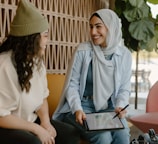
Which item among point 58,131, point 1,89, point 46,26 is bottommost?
point 58,131

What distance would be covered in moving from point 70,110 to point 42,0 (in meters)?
1.30

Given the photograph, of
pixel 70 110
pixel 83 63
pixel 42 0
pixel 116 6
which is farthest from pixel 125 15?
pixel 70 110

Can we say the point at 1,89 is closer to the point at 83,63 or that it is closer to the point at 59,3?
the point at 83,63

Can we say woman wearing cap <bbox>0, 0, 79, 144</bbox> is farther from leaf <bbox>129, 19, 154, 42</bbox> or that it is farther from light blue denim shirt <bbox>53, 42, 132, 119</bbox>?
leaf <bbox>129, 19, 154, 42</bbox>

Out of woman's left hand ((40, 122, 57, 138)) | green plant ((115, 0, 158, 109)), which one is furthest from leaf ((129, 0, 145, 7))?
woman's left hand ((40, 122, 57, 138))

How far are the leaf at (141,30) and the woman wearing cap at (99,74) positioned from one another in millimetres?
1269

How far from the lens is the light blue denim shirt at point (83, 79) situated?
231cm

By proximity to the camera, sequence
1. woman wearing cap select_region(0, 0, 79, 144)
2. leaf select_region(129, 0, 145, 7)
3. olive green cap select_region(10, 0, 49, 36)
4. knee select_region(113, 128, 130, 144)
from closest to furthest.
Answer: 1. woman wearing cap select_region(0, 0, 79, 144)
2. olive green cap select_region(10, 0, 49, 36)
3. knee select_region(113, 128, 130, 144)
4. leaf select_region(129, 0, 145, 7)

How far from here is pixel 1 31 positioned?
272 cm

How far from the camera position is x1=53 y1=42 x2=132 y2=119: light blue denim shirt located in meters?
2.31

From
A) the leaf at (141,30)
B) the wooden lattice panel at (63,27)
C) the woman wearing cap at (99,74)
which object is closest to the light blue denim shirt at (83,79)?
the woman wearing cap at (99,74)

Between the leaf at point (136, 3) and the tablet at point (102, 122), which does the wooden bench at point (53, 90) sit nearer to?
the tablet at point (102, 122)

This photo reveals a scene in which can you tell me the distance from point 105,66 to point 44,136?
0.81 m

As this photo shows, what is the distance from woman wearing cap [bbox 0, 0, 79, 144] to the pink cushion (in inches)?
31.7
